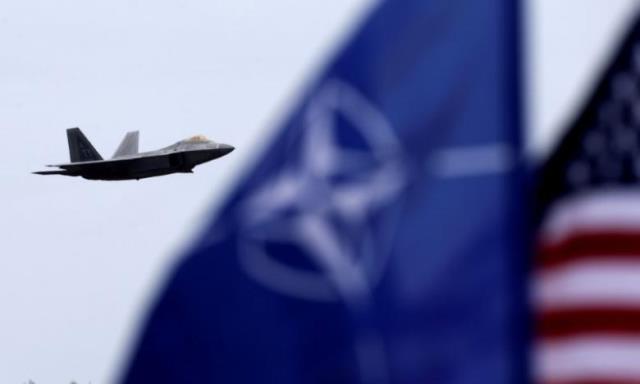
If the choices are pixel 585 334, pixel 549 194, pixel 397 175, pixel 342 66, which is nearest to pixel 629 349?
pixel 585 334

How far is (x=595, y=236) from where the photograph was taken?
5.12 m

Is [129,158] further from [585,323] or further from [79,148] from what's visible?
[585,323]

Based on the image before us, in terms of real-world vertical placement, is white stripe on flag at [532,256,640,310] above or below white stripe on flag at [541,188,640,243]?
below

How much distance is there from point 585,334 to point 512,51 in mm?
775

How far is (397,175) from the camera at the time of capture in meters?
5.18

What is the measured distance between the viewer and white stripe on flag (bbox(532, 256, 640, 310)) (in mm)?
5098

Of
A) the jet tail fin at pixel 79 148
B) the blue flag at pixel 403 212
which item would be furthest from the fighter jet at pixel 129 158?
the blue flag at pixel 403 212

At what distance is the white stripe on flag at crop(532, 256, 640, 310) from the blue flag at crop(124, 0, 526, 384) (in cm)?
7

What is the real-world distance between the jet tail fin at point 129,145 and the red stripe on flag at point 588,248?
89229 millimetres

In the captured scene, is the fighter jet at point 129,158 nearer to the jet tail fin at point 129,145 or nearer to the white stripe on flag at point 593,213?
the jet tail fin at point 129,145

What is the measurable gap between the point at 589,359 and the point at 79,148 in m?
89.9

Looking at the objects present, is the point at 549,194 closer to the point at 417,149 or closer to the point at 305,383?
the point at 417,149

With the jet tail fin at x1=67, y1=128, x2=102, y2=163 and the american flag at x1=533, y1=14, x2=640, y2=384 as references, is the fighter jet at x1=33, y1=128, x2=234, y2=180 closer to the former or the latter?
the jet tail fin at x1=67, y1=128, x2=102, y2=163

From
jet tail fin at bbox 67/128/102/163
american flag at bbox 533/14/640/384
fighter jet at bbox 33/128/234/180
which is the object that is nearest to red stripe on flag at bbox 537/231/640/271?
american flag at bbox 533/14/640/384
